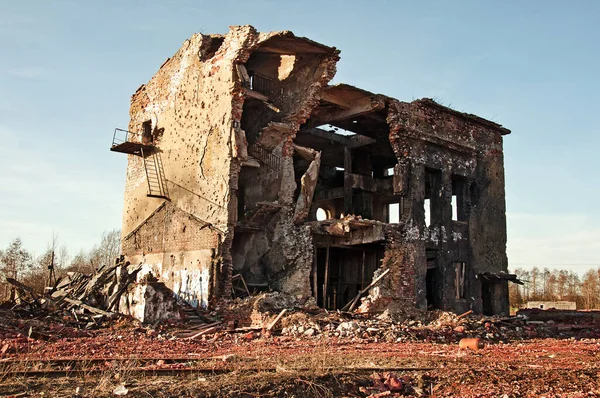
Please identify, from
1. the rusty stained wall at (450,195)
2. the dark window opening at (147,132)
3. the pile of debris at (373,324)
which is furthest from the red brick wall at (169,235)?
the rusty stained wall at (450,195)

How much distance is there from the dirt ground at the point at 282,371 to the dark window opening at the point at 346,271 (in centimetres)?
885

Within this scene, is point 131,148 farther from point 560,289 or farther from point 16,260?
point 560,289

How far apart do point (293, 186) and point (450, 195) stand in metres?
6.41

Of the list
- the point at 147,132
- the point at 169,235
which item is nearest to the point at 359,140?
the point at 147,132

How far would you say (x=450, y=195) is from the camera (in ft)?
74.9

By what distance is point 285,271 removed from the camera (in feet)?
64.4

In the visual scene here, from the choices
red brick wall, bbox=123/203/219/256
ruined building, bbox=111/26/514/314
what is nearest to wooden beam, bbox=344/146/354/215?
ruined building, bbox=111/26/514/314

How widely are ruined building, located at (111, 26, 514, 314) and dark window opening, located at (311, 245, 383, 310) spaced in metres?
0.05

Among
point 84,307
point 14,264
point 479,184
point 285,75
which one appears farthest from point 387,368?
point 14,264

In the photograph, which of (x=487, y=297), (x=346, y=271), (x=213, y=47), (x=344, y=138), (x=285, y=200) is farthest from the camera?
(x=344, y=138)

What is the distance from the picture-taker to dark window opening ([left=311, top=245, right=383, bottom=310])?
22.4 m

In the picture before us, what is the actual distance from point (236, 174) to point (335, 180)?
9181mm

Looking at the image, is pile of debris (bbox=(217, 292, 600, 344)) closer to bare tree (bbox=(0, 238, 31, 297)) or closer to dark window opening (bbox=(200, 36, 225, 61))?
dark window opening (bbox=(200, 36, 225, 61))

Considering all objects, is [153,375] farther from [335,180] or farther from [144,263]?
[335,180]
